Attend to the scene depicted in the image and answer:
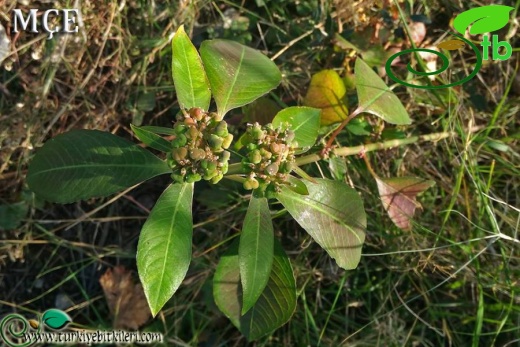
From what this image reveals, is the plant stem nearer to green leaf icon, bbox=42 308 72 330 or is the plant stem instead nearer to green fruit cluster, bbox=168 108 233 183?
green fruit cluster, bbox=168 108 233 183

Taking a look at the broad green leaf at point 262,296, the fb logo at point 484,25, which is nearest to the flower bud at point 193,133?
the broad green leaf at point 262,296

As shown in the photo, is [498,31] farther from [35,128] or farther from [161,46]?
[35,128]

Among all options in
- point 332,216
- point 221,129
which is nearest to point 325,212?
point 332,216

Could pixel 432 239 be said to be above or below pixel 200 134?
below

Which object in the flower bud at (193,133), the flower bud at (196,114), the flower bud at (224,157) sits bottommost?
the flower bud at (224,157)

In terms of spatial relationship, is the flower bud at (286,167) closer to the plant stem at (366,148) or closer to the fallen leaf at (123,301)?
the plant stem at (366,148)

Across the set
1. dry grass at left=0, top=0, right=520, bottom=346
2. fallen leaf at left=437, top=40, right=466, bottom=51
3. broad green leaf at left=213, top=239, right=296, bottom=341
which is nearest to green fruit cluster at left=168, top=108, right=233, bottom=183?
broad green leaf at left=213, top=239, right=296, bottom=341

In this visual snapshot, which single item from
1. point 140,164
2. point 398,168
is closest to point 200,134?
point 140,164
